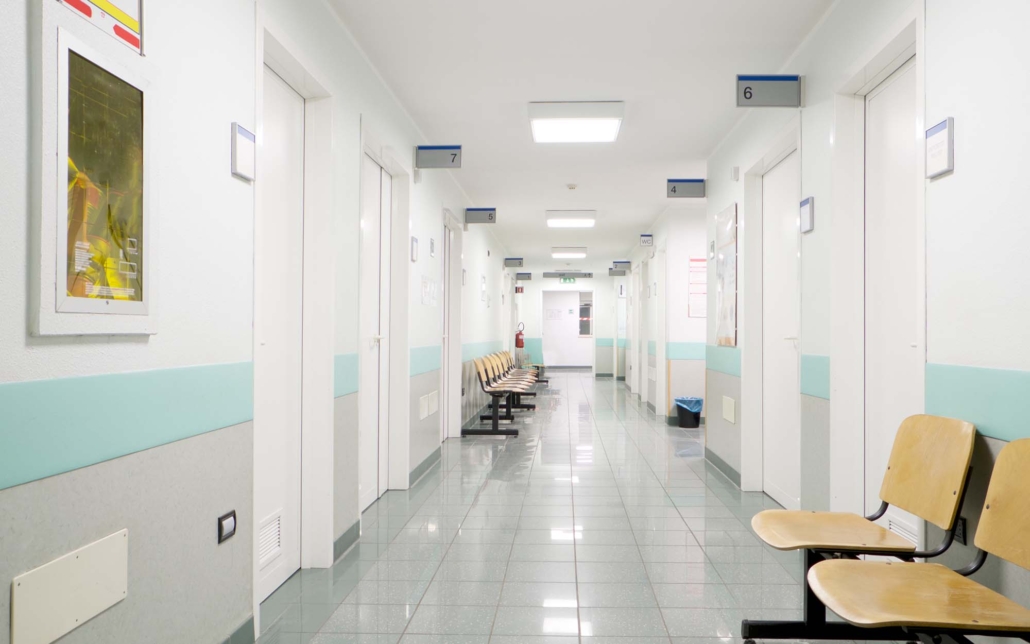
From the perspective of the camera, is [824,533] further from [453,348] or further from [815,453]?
[453,348]

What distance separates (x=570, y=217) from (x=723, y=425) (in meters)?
4.20

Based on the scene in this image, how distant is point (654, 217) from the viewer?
930 cm

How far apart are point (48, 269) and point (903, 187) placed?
317 centimetres

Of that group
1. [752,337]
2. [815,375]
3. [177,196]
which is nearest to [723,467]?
[752,337]

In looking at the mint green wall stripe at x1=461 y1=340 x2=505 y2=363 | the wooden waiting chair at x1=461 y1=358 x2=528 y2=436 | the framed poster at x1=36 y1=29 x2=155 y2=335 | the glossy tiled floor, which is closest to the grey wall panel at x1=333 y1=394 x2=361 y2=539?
the glossy tiled floor

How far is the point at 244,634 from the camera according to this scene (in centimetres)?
235

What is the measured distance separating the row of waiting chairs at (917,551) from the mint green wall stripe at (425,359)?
3.30 metres

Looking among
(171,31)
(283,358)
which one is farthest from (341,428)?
(171,31)

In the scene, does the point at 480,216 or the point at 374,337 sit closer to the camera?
the point at 374,337

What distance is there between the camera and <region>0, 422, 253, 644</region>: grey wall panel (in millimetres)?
1418

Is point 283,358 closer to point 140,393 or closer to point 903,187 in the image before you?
point 140,393

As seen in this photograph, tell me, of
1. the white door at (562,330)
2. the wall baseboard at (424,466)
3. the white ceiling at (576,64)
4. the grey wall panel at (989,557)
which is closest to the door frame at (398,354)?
the wall baseboard at (424,466)

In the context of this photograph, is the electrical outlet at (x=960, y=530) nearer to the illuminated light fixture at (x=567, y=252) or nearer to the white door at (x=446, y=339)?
the white door at (x=446, y=339)

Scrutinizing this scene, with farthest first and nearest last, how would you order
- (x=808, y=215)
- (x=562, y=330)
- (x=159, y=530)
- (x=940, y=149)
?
(x=562, y=330), (x=808, y=215), (x=940, y=149), (x=159, y=530)
